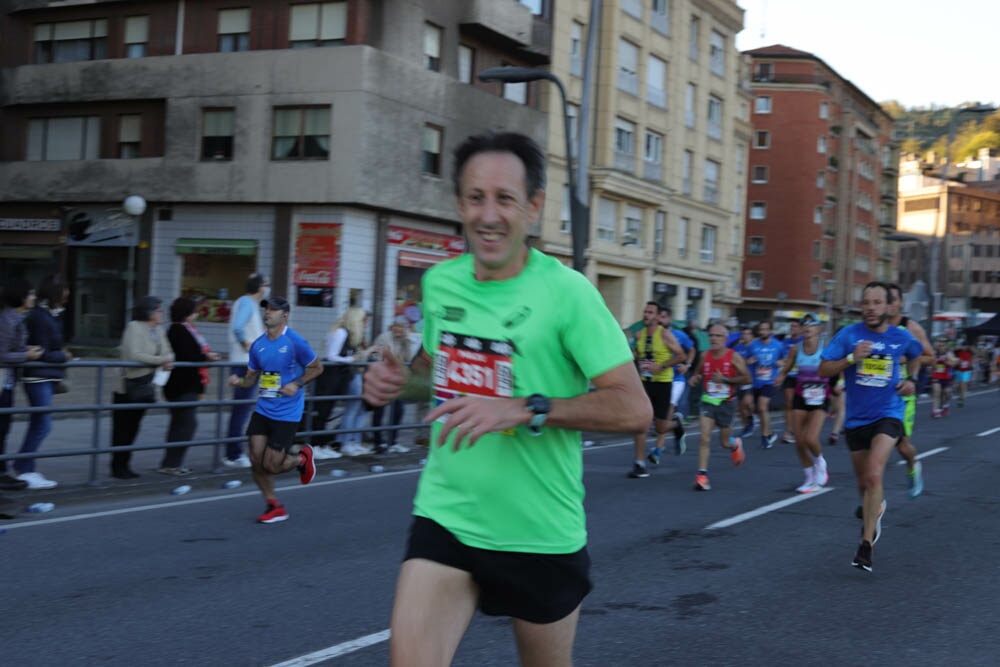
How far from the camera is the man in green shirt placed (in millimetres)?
2672

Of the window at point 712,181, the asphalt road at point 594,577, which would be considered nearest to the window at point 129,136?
the asphalt road at point 594,577

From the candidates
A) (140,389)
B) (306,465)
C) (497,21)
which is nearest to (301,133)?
(497,21)

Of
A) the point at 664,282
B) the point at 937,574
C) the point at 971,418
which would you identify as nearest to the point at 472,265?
the point at 937,574

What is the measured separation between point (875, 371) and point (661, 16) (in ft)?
114

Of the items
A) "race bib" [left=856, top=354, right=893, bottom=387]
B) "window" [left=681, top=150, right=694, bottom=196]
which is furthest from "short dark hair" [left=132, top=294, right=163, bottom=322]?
"window" [left=681, top=150, right=694, bottom=196]

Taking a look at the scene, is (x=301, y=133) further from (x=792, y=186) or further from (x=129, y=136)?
(x=792, y=186)

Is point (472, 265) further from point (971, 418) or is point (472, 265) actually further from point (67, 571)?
point (971, 418)

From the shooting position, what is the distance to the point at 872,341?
7.66 metres

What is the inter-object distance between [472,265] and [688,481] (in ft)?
30.5

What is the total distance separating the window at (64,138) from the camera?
28.4m

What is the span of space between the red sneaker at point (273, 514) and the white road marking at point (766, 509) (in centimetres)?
334

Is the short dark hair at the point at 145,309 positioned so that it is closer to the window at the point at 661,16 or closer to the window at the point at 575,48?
the window at the point at 575,48

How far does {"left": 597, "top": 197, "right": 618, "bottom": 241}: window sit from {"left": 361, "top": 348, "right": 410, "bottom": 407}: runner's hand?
1345 inches

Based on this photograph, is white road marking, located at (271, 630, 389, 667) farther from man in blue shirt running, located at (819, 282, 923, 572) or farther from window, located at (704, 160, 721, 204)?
window, located at (704, 160, 721, 204)
